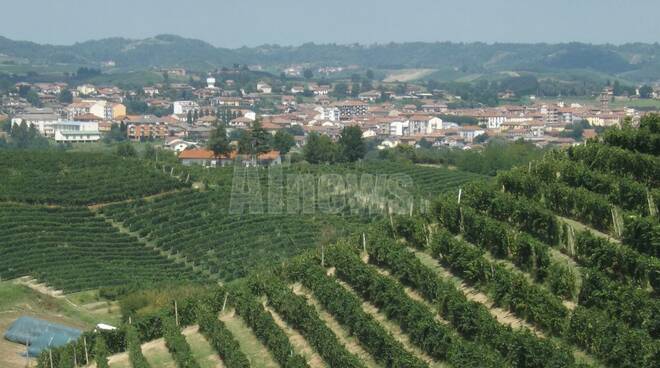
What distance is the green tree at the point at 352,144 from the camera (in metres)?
62.5

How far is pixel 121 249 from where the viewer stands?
118 feet

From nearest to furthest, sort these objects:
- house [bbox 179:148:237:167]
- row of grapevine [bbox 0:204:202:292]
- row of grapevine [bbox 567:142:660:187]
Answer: row of grapevine [bbox 567:142:660:187]
row of grapevine [bbox 0:204:202:292]
house [bbox 179:148:237:167]

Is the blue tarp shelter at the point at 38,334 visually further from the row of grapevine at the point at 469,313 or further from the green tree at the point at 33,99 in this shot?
the green tree at the point at 33,99

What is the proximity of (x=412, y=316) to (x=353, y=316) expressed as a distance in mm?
1240

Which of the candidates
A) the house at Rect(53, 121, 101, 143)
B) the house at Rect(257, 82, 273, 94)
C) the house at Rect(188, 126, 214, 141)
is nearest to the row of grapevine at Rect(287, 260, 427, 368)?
the house at Rect(53, 121, 101, 143)

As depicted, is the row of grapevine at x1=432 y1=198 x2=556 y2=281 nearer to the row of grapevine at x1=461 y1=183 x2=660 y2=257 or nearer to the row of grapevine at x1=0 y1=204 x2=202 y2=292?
the row of grapevine at x1=461 y1=183 x2=660 y2=257

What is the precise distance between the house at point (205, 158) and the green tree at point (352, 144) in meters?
5.73

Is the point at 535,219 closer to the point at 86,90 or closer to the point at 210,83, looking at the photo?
the point at 86,90

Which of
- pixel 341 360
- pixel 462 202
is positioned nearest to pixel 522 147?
pixel 462 202

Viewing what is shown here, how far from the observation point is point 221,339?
19.6 meters

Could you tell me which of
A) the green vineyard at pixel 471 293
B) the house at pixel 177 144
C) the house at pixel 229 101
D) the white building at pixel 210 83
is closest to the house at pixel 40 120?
the house at pixel 177 144

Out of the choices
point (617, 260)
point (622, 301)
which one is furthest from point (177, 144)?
point (622, 301)

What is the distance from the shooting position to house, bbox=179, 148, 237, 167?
6275 cm

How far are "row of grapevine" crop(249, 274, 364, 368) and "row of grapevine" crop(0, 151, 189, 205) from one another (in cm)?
1765
